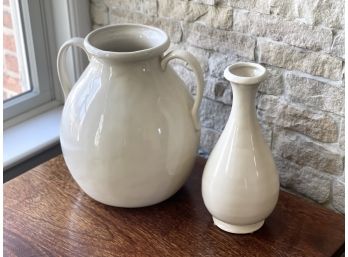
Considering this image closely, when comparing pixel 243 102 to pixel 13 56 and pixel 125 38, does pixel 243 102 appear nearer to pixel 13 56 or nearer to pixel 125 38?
pixel 125 38

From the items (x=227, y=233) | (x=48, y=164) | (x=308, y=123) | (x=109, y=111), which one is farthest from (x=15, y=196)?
(x=308, y=123)

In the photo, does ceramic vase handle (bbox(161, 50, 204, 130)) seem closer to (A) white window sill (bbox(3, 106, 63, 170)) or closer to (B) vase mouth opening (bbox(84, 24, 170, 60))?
(B) vase mouth opening (bbox(84, 24, 170, 60))

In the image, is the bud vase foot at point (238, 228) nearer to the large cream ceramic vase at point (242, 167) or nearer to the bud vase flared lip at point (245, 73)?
the large cream ceramic vase at point (242, 167)

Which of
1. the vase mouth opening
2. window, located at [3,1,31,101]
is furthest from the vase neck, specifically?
window, located at [3,1,31,101]

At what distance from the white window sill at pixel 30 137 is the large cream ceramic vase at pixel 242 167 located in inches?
18.8

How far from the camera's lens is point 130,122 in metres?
0.89

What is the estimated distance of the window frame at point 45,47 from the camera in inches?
48.9

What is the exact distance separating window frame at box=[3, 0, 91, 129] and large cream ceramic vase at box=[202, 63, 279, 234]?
0.49 meters

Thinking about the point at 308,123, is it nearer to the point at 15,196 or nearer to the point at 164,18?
the point at 164,18

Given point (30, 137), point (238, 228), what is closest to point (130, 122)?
point (238, 228)

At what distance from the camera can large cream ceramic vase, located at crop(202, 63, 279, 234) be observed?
87 cm

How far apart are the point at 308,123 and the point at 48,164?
512 mm

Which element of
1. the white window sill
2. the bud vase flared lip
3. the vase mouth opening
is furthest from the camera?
the white window sill

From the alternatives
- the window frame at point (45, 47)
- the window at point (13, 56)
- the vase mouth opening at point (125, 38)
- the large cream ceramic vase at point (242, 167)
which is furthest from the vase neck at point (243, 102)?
the window at point (13, 56)
